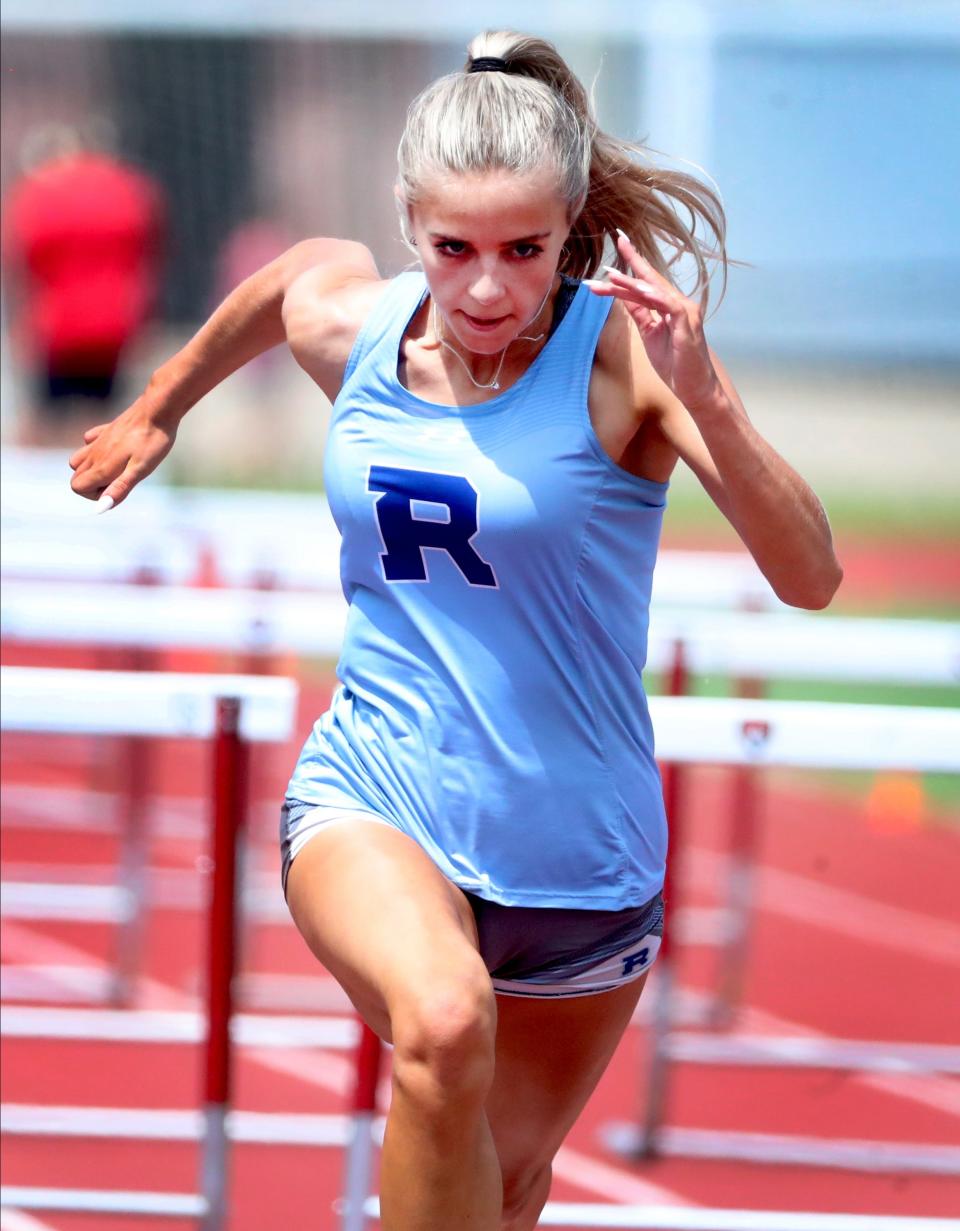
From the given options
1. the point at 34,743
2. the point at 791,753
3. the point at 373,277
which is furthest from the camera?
the point at 34,743

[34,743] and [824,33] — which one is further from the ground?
[824,33]

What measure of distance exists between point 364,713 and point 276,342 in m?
0.63

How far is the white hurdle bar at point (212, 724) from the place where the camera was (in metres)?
2.71

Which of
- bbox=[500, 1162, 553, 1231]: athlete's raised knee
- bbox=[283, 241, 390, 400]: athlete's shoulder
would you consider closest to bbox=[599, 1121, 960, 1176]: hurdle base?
bbox=[500, 1162, 553, 1231]: athlete's raised knee

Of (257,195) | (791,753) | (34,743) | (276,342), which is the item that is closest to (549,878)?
(791,753)

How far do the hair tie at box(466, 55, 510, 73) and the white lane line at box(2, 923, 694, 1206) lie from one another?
7.85 ft

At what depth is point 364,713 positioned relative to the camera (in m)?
2.23

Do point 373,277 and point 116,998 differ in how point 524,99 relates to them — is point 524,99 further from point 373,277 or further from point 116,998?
point 116,998

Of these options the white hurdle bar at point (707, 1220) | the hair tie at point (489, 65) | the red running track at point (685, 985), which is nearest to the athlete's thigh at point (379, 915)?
the hair tie at point (489, 65)

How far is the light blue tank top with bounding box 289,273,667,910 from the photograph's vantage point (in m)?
2.10

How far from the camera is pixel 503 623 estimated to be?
7.00 feet

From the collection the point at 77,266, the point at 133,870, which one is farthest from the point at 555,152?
the point at 77,266

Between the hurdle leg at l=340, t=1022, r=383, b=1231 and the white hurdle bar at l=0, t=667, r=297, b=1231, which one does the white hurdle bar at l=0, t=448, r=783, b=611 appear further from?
the hurdle leg at l=340, t=1022, r=383, b=1231

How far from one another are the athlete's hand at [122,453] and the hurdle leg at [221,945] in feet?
1.48
